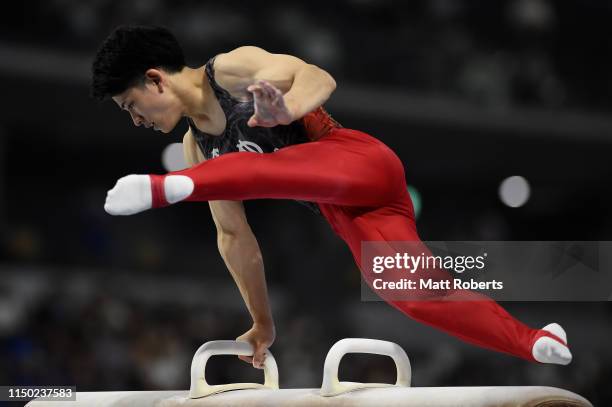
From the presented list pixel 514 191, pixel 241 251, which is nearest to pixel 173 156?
pixel 514 191

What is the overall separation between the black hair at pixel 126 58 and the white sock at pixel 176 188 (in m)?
0.56

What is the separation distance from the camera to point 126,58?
316 centimetres

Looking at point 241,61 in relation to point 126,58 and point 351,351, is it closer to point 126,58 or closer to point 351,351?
point 126,58

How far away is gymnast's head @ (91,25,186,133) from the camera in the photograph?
124 inches

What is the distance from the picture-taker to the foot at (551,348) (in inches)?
107

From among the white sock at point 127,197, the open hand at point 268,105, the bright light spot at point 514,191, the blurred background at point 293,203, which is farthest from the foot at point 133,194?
the bright light spot at point 514,191

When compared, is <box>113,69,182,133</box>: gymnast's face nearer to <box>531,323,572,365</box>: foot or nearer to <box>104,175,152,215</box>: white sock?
<box>104,175,152,215</box>: white sock

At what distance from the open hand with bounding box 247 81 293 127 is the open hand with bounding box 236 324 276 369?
1.04 metres

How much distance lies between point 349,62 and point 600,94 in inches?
124

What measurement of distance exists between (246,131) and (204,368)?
0.88 meters

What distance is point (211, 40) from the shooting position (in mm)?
9695

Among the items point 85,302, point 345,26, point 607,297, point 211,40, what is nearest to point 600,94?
point 345,26

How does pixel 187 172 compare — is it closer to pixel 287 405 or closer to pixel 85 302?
pixel 287 405

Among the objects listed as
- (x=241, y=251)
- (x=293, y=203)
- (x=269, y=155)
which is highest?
(x=269, y=155)
